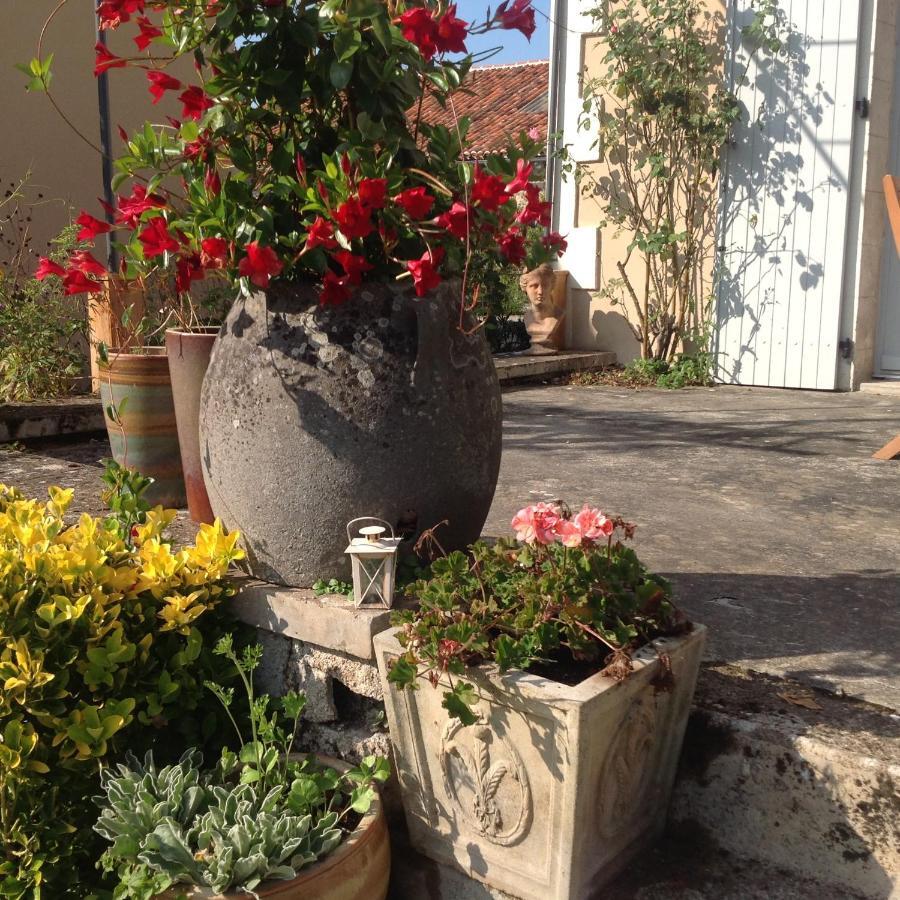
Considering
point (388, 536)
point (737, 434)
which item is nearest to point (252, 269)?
point (388, 536)

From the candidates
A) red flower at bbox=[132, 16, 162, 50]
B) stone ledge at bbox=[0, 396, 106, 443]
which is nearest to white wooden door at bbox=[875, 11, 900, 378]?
stone ledge at bbox=[0, 396, 106, 443]

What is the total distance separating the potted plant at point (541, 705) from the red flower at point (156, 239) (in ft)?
2.71

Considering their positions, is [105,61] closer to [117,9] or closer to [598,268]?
[117,9]

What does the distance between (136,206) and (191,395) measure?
697mm

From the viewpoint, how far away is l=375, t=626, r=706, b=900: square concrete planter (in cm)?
172

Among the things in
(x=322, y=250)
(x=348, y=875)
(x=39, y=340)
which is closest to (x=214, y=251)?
(x=322, y=250)

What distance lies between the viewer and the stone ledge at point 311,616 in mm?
2014

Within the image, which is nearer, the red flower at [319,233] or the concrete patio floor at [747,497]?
the red flower at [319,233]

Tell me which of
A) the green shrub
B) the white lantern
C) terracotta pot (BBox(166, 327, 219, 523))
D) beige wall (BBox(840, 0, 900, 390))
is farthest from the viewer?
beige wall (BBox(840, 0, 900, 390))

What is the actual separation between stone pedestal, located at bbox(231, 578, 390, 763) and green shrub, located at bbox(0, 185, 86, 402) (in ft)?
10.1

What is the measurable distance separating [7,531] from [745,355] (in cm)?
562

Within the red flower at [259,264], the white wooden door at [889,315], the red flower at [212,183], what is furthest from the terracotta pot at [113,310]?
the white wooden door at [889,315]

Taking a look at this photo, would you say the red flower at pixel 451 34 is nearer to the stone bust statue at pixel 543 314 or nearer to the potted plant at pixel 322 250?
the potted plant at pixel 322 250

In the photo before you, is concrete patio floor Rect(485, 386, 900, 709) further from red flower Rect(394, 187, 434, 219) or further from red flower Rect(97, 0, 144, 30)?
red flower Rect(97, 0, 144, 30)
